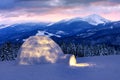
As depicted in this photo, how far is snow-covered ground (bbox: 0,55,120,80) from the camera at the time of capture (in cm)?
1385

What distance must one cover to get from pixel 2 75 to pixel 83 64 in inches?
159

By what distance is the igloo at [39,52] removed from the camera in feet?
60.1

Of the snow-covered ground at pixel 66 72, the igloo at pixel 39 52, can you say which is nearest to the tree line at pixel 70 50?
the igloo at pixel 39 52

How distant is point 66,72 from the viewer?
15031 millimetres

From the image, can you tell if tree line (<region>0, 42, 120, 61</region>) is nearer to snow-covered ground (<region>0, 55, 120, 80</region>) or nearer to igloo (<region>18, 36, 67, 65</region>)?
igloo (<region>18, 36, 67, 65</region>)

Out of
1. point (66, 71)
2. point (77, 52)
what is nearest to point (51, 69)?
point (66, 71)

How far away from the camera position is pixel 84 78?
44.5ft

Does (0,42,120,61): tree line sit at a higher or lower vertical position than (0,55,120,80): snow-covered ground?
lower

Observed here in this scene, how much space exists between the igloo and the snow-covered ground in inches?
26.2

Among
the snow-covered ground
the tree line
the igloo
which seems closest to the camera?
the snow-covered ground

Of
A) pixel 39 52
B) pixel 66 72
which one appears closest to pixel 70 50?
pixel 39 52

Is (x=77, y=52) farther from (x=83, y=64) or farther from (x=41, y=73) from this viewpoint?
(x=41, y=73)

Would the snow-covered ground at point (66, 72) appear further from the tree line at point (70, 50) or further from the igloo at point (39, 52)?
the tree line at point (70, 50)

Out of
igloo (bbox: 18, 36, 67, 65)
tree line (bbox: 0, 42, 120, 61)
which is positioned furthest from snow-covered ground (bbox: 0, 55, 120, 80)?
tree line (bbox: 0, 42, 120, 61)
